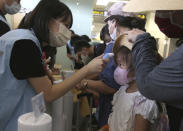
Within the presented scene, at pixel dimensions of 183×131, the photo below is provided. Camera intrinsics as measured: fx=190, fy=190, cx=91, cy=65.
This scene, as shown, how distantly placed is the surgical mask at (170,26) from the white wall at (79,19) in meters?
3.50

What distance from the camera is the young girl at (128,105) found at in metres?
1.12

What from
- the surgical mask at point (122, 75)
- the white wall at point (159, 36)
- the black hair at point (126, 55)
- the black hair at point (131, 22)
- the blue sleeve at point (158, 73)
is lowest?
the white wall at point (159, 36)

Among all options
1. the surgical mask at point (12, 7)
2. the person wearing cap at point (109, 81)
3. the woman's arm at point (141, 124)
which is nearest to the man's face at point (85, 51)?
the surgical mask at point (12, 7)

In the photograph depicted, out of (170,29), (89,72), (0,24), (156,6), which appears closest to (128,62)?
(89,72)

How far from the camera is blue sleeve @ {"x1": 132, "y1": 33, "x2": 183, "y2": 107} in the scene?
0.61 meters

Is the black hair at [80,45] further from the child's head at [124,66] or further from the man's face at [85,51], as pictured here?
the child's head at [124,66]

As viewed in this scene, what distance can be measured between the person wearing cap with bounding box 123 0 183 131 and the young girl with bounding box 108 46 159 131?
0.29m

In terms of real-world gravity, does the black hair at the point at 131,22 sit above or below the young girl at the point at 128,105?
above

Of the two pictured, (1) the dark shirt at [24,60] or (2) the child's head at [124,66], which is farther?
(2) the child's head at [124,66]

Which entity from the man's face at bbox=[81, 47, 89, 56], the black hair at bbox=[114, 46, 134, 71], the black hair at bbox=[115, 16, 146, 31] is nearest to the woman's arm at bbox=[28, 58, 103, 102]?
the black hair at bbox=[114, 46, 134, 71]

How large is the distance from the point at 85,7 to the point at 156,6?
Answer: 3956 millimetres

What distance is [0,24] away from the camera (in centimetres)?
179

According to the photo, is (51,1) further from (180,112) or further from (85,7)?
(85,7)

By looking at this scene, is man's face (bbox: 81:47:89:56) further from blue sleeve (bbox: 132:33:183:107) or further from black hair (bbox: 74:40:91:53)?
blue sleeve (bbox: 132:33:183:107)
